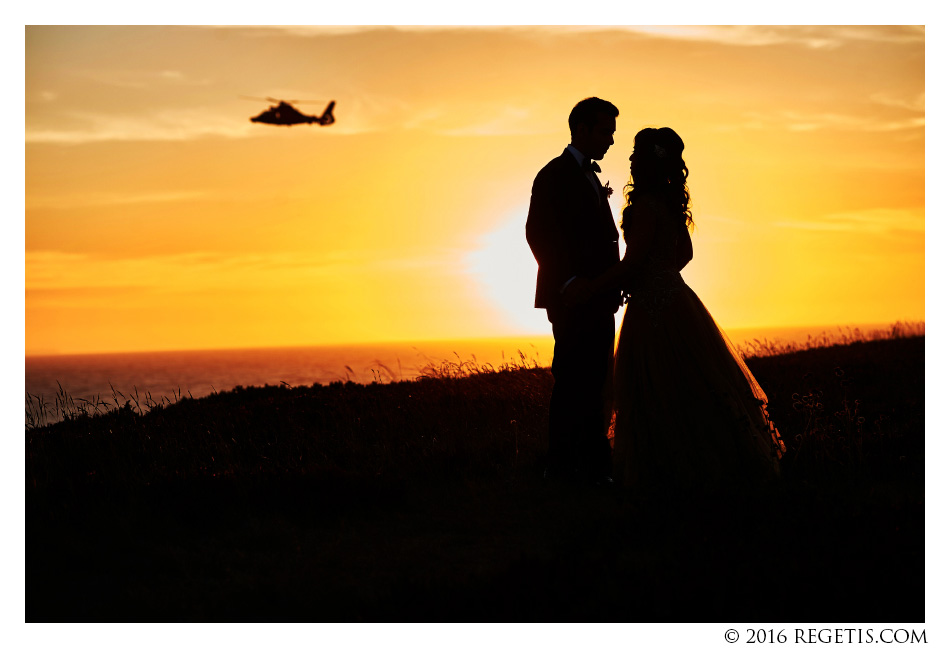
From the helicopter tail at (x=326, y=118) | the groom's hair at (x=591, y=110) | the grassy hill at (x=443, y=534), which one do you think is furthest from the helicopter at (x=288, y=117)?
the groom's hair at (x=591, y=110)

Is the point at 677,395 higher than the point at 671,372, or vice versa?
the point at 671,372

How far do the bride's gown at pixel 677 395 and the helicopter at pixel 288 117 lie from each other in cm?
1048

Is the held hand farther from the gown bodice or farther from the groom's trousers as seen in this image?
the gown bodice

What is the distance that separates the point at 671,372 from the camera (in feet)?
21.4

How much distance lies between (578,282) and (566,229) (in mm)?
459

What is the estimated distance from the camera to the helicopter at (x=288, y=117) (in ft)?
51.2

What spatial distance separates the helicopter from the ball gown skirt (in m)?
10.6

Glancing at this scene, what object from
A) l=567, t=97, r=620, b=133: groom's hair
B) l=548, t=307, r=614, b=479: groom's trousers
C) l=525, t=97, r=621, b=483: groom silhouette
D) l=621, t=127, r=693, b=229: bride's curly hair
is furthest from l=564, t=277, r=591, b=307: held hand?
l=567, t=97, r=620, b=133: groom's hair

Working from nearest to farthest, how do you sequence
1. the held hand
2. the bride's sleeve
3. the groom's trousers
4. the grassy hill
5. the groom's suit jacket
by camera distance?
the grassy hill < the bride's sleeve < the held hand < the groom's suit jacket < the groom's trousers

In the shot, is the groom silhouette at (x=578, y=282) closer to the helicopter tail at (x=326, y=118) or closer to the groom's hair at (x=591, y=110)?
the groom's hair at (x=591, y=110)

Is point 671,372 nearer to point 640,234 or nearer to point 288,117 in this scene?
point 640,234

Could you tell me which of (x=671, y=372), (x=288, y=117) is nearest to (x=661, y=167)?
(x=671, y=372)

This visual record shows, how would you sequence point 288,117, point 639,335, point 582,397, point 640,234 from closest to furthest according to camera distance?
point 640,234
point 639,335
point 582,397
point 288,117

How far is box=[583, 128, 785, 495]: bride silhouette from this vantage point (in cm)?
641
